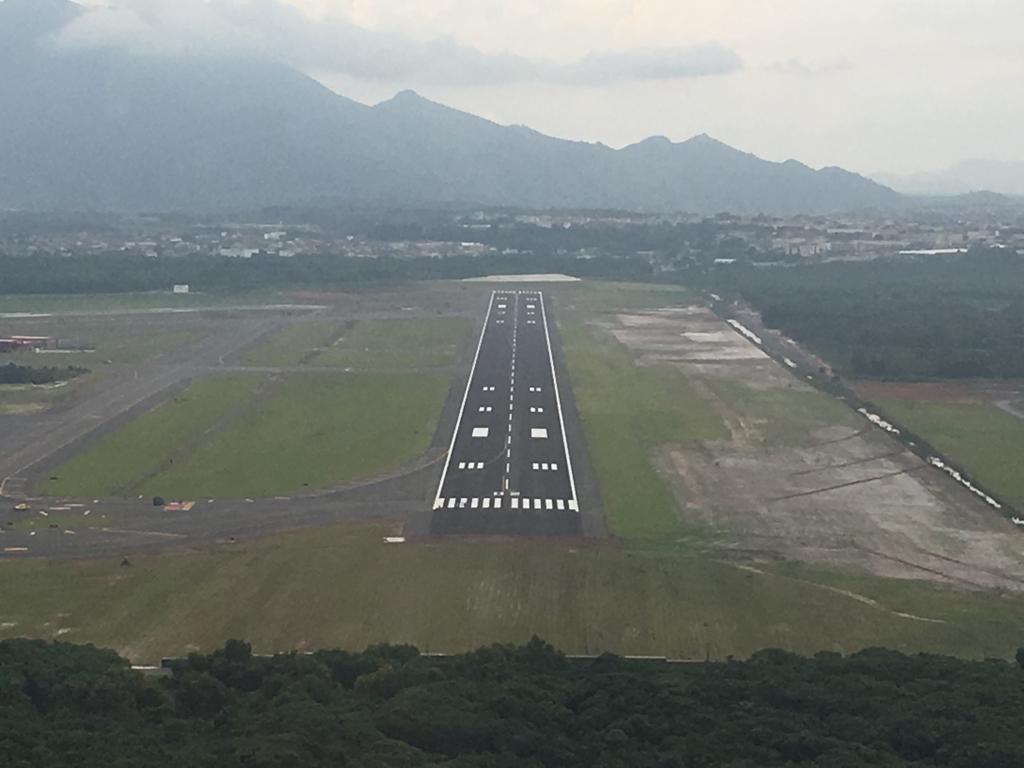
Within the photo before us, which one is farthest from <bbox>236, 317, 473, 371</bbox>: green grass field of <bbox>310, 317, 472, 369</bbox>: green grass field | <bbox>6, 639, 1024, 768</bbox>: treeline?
<bbox>6, 639, 1024, 768</bbox>: treeline

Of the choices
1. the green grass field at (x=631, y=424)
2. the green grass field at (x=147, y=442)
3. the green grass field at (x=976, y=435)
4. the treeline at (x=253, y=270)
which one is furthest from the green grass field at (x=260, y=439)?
the treeline at (x=253, y=270)

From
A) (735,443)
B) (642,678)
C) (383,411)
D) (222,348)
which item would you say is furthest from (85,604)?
(222,348)

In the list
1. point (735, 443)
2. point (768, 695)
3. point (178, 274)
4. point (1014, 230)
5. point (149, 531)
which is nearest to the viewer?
point (768, 695)

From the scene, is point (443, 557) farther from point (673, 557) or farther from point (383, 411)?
point (383, 411)

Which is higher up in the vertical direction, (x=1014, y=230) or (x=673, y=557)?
(x=1014, y=230)

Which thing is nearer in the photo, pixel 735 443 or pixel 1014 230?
pixel 735 443

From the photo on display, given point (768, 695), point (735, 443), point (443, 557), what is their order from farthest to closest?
point (735, 443) → point (443, 557) → point (768, 695)

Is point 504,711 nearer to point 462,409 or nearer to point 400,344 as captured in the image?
point 462,409
